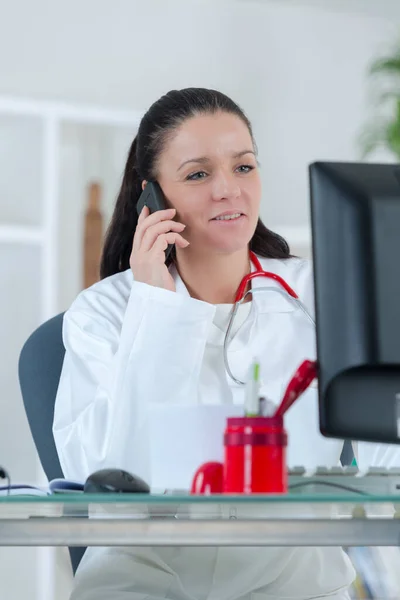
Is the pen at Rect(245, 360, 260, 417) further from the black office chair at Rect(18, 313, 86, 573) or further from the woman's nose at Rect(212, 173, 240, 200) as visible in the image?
the woman's nose at Rect(212, 173, 240, 200)

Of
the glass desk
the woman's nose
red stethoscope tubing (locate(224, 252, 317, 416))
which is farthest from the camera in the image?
the woman's nose

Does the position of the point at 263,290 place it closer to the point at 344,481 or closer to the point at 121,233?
the point at 121,233

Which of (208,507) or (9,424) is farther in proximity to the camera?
(9,424)

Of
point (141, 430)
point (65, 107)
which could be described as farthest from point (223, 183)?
point (65, 107)

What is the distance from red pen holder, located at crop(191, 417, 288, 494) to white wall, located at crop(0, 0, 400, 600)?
267 centimetres

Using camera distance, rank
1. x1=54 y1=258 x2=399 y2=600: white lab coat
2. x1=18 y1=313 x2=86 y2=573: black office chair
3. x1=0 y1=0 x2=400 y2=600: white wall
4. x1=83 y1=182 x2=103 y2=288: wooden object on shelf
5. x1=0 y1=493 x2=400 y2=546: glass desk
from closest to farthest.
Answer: x1=0 y1=493 x2=400 y2=546: glass desk, x1=54 y1=258 x2=399 y2=600: white lab coat, x1=18 y1=313 x2=86 y2=573: black office chair, x1=83 y1=182 x2=103 y2=288: wooden object on shelf, x1=0 y1=0 x2=400 y2=600: white wall

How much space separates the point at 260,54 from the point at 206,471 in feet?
11.2

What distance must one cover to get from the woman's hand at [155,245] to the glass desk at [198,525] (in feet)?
2.61

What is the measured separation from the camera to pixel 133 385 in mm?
1459

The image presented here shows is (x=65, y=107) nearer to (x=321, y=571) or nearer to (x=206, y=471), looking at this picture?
(x=321, y=571)

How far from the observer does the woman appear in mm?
1295

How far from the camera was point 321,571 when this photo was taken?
1.33 metres

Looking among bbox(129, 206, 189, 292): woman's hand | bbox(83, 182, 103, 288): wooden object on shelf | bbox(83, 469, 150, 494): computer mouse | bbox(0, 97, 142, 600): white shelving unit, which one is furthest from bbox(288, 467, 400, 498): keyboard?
bbox(83, 182, 103, 288): wooden object on shelf

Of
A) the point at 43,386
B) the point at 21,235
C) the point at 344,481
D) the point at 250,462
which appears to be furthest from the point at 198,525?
the point at 21,235
